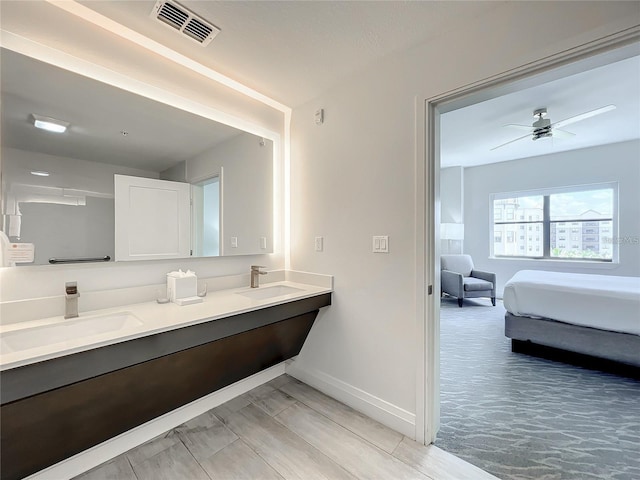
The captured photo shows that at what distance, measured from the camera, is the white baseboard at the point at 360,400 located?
173 cm

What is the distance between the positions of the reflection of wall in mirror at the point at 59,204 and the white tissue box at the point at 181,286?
36 cm

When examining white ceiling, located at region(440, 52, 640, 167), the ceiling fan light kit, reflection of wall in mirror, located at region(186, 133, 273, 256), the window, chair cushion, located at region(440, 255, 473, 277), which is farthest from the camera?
chair cushion, located at region(440, 255, 473, 277)

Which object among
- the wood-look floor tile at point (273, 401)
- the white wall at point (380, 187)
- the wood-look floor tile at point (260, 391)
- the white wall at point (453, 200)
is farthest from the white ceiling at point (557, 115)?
the wood-look floor tile at point (260, 391)

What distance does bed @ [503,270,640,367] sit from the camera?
91.0 inches

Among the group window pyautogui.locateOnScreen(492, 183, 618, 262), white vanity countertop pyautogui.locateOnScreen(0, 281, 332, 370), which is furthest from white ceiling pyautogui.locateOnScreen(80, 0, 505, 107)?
window pyautogui.locateOnScreen(492, 183, 618, 262)

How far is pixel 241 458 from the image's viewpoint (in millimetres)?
1558

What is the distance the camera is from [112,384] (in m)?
1.26

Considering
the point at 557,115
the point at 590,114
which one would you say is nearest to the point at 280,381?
the point at 590,114

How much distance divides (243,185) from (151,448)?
1834 mm

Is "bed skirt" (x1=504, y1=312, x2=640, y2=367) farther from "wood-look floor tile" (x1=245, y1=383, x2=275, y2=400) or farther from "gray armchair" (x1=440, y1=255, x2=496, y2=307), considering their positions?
"wood-look floor tile" (x1=245, y1=383, x2=275, y2=400)

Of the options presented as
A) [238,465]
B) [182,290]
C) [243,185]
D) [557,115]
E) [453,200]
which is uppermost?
[557,115]

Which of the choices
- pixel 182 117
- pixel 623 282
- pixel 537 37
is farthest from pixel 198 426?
pixel 623 282

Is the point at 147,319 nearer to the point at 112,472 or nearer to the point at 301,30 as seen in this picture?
the point at 112,472

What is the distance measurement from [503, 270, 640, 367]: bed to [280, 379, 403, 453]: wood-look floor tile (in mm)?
1935
